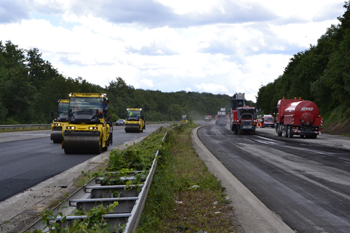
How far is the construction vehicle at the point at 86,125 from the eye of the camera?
59.4 feet

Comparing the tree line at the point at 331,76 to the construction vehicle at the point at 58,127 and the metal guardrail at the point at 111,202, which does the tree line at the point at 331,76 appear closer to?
the construction vehicle at the point at 58,127

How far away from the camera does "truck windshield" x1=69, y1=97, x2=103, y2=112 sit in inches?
763

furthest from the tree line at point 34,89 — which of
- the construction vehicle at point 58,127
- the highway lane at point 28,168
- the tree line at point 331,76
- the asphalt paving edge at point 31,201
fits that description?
the tree line at point 331,76

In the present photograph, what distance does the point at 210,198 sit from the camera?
8.50 meters

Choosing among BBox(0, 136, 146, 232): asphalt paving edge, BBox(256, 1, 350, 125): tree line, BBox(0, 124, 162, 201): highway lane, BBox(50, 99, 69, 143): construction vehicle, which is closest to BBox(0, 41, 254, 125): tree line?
BBox(50, 99, 69, 143): construction vehicle

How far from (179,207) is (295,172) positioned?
6.28 m

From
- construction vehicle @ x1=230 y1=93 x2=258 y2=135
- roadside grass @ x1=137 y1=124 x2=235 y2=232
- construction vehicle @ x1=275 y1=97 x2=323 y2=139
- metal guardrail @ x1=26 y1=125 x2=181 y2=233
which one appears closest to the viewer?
metal guardrail @ x1=26 y1=125 x2=181 y2=233

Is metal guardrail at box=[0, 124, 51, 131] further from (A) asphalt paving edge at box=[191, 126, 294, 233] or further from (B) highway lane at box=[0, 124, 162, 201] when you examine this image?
(A) asphalt paving edge at box=[191, 126, 294, 233]

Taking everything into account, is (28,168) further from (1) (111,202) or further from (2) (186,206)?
(1) (111,202)

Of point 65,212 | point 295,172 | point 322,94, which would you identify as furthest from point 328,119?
point 65,212

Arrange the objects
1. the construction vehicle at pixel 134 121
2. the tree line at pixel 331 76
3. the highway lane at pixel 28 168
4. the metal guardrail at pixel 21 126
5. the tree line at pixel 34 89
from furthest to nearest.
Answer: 1. the tree line at pixel 34 89
2. the tree line at pixel 331 76
3. the metal guardrail at pixel 21 126
4. the construction vehicle at pixel 134 121
5. the highway lane at pixel 28 168

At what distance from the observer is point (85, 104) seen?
766 inches

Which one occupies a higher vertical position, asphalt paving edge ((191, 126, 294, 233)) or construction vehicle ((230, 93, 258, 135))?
construction vehicle ((230, 93, 258, 135))

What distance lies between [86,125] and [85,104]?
1559mm
